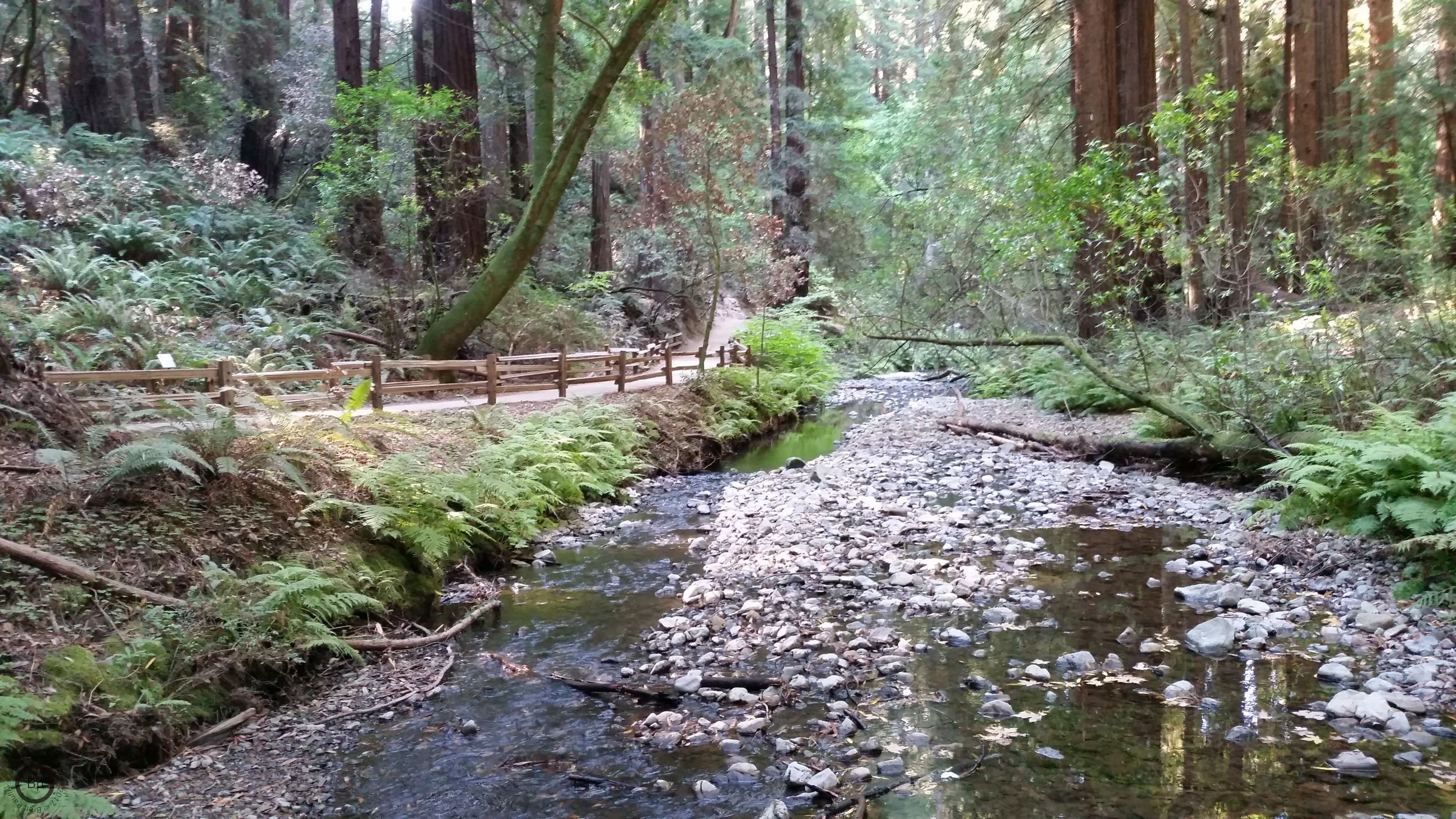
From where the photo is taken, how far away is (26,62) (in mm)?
13469

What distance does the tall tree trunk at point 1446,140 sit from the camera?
35.8ft

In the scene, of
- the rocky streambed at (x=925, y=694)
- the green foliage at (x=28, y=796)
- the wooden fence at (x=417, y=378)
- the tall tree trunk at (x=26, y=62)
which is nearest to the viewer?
the green foliage at (x=28, y=796)

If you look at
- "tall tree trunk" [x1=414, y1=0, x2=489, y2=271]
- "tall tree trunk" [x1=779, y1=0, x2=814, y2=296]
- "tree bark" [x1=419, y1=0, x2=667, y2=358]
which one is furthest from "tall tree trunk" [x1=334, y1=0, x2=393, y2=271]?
"tall tree trunk" [x1=779, y1=0, x2=814, y2=296]

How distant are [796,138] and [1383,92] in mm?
15275

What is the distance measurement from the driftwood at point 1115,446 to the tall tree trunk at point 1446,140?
175 inches

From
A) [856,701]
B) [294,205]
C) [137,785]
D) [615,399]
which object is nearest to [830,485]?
[615,399]

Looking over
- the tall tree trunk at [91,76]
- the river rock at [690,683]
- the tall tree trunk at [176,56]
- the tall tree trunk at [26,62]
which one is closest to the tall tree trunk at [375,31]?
the tall tree trunk at [176,56]

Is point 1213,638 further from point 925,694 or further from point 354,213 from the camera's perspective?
point 354,213

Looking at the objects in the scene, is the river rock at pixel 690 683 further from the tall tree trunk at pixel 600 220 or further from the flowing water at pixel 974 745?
the tall tree trunk at pixel 600 220

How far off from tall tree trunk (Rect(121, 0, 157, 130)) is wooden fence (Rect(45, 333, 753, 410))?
11.9m

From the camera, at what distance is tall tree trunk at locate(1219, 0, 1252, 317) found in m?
11.4

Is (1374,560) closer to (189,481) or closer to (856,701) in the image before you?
(856,701)

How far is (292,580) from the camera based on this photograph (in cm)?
541

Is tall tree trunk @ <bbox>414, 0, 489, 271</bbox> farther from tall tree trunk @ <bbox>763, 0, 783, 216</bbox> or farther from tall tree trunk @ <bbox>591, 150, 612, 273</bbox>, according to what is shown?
tall tree trunk @ <bbox>763, 0, 783, 216</bbox>
